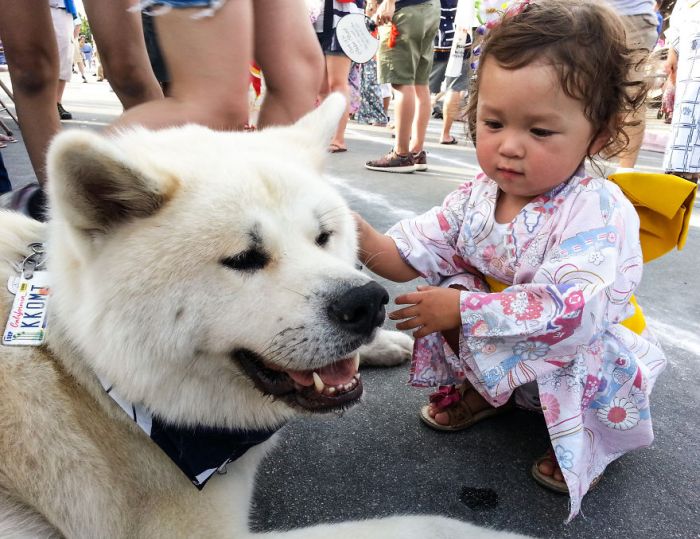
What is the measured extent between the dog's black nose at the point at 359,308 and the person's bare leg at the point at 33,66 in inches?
70.4

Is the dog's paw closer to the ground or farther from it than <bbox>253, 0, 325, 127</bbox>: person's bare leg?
closer to the ground

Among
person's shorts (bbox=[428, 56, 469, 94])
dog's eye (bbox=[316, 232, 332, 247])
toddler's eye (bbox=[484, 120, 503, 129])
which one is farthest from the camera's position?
person's shorts (bbox=[428, 56, 469, 94])

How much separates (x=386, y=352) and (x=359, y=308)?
1037 millimetres

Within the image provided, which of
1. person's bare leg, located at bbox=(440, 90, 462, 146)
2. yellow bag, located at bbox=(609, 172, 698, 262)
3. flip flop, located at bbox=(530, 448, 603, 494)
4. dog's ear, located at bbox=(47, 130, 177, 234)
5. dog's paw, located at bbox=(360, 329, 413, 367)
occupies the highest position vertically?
dog's ear, located at bbox=(47, 130, 177, 234)

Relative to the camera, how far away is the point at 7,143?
615 cm

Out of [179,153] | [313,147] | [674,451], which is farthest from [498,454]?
[179,153]

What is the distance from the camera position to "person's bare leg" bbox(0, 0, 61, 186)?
2.33 meters

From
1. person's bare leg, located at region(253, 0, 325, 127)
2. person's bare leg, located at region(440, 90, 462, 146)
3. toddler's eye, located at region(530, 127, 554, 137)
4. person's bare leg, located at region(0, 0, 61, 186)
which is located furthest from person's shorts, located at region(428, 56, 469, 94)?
toddler's eye, located at region(530, 127, 554, 137)

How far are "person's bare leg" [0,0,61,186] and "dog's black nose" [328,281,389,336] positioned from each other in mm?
1789

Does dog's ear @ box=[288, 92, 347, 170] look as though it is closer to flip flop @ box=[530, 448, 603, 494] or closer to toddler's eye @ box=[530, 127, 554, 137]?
toddler's eye @ box=[530, 127, 554, 137]

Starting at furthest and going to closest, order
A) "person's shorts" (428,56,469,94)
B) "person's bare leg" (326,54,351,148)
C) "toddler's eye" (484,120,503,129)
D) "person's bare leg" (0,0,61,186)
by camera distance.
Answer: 1. "person's shorts" (428,56,469,94)
2. "person's bare leg" (326,54,351,148)
3. "person's bare leg" (0,0,61,186)
4. "toddler's eye" (484,120,503,129)

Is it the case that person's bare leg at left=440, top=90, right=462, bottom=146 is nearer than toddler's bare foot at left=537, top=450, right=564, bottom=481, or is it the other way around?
toddler's bare foot at left=537, top=450, right=564, bottom=481

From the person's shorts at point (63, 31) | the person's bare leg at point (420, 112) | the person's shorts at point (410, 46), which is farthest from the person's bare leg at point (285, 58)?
the person's shorts at point (63, 31)

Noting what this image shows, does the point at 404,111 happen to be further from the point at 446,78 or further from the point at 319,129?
the point at 319,129
